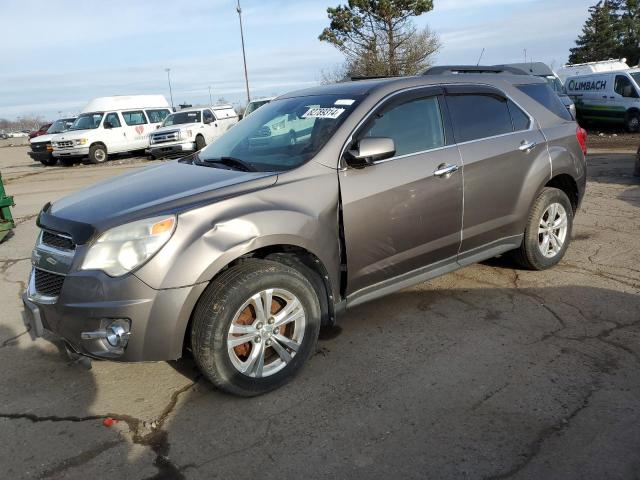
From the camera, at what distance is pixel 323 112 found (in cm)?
392

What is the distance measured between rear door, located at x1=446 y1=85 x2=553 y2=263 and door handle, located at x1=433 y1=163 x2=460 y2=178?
152 mm

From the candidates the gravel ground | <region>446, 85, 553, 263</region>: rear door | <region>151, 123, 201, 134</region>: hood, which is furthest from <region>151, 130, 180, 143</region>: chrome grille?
<region>446, 85, 553, 263</region>: rear door

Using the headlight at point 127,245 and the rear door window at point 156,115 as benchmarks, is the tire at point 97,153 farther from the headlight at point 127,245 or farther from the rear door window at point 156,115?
the headlight at point 127,245

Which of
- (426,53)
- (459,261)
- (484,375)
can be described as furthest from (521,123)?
(426,53)

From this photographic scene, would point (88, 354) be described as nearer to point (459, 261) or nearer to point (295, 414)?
point (295, 414)

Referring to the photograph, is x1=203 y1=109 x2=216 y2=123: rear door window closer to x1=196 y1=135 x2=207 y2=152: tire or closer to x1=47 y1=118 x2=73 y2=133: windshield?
x1=196 y1=135 x2=207 y2=152: tire

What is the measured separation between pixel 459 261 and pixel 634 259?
7.32 feet

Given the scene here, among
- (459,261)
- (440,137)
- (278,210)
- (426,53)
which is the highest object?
(426,53)

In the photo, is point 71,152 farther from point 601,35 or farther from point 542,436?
point 601,35

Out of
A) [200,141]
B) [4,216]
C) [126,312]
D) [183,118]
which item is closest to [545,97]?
[126,312]

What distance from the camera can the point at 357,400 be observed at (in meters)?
3.18

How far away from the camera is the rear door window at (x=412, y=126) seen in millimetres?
3863

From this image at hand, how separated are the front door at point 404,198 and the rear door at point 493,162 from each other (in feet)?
0.49

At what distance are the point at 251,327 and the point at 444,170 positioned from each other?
1.83 meters
